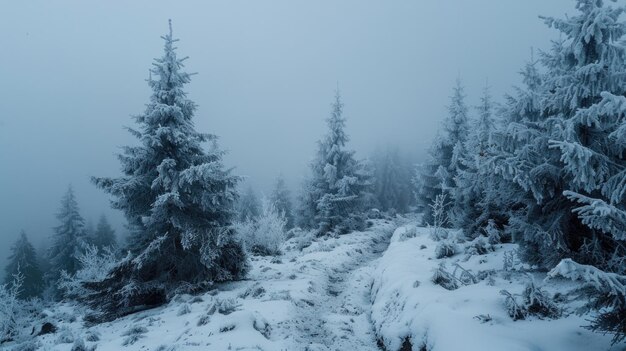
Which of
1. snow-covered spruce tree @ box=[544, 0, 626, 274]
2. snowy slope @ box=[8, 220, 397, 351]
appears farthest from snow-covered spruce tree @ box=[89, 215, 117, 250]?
snow-covered spruce tree @ box=[544, 0, 626, 274]

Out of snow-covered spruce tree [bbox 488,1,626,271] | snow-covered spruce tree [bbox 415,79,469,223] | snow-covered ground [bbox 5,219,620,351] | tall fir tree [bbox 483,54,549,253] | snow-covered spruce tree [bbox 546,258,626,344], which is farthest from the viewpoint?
snow-covered spruce tree [bbox 415,79,469,223]

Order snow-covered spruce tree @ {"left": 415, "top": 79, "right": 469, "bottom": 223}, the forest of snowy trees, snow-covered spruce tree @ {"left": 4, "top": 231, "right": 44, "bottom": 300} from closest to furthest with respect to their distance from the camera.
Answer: the forest of snowy trees, snow-covered spruce tree @ {"left": 415, "top": 79, "right": 469, "bottom": 223}, snow-covered spruce tree @ {"left": 4, "top": 231, "right": 44, "bottom": 300}

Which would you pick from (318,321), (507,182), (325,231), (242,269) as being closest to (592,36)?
(507,182)

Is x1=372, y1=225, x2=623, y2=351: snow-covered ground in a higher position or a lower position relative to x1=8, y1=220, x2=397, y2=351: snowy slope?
higher

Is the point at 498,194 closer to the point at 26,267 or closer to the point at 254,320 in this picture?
the point at 254,320

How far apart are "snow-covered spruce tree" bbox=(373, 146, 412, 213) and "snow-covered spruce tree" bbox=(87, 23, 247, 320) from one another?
130ft

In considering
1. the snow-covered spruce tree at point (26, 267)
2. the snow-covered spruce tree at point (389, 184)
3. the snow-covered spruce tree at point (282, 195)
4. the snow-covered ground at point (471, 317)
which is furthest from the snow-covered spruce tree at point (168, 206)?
the snow-covered spruce tree at point (389, 184)

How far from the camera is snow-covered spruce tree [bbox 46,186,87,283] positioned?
1308 inches

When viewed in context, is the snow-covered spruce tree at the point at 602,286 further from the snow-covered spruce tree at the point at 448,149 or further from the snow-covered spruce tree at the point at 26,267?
the snow-covered spruce tree at the point at 26,267

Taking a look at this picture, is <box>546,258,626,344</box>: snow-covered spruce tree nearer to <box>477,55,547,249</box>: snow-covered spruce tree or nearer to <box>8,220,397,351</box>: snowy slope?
<box>477,55,547,249</box>: snow-covered spruce tree

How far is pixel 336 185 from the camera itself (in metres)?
29.2

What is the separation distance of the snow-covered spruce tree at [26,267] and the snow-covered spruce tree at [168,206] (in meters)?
34.6

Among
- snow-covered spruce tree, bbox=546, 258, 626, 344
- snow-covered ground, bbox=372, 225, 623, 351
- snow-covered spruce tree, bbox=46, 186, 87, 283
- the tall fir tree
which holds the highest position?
the tall fir tree

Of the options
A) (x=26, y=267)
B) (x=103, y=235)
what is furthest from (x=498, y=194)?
(x=103, y=235)
